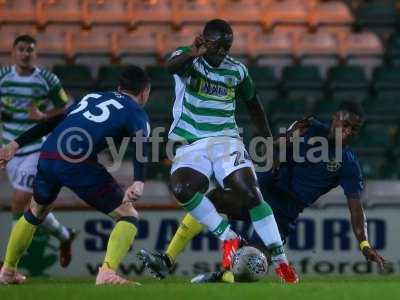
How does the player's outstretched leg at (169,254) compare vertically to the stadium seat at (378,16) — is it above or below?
below

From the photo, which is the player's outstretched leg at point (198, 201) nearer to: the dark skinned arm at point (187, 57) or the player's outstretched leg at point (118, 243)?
the player's outstretched leg at point (118, 243)

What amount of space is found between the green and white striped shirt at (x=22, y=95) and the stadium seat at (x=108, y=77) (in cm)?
307

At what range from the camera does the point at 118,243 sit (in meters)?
7.55

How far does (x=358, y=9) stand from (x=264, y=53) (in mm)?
2060

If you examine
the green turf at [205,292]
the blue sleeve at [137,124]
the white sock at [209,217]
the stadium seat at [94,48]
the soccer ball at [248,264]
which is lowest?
the green turf at [205,292]

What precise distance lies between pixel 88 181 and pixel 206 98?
1122 millimetres

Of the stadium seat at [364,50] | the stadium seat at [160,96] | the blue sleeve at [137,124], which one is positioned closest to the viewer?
the blue sleeve at [137,124]

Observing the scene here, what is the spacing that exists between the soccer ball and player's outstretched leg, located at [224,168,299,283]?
0.10m

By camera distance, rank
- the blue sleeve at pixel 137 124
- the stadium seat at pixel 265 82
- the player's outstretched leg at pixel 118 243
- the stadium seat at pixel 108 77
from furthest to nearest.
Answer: the stadium seat at pixel 265 82
the stadium seat at pixel 108 77
the blue sleeve at pixel 137 124
the player's outstretched leg at pixel 118 243

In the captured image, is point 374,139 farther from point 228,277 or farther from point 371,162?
point 228,277

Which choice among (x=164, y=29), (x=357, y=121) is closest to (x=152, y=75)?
(x=164, y=29)

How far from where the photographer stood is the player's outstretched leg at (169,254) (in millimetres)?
8070

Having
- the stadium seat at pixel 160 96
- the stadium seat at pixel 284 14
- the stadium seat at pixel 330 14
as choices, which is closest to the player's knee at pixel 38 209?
the stadium seat at pixel 160 96

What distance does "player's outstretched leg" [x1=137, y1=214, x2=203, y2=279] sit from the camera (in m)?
8.07
